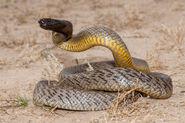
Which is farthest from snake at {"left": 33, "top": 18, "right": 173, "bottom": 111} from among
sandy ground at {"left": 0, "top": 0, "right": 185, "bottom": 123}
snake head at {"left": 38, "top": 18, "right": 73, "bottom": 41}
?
sandy ground at {"left": 0, "top": 0, "right": 185, "bottom": 123}

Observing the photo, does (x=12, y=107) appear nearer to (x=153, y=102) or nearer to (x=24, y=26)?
(x=153, y=102)

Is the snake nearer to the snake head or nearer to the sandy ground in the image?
the snake head

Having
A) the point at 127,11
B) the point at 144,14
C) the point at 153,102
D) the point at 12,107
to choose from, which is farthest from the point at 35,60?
the point at 144,14

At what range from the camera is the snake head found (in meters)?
4.61

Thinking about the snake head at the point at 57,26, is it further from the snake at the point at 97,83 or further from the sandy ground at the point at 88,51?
the sandy ground at the point at 88,51

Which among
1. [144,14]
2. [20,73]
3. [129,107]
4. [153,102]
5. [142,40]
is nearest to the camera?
[129,107]

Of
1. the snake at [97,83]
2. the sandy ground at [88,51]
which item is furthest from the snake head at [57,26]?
the sandy ground at [88,51]

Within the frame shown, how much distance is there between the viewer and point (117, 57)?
4.93m

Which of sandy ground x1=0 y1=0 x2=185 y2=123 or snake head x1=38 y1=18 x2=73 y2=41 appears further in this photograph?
snake head x1=38 y1=18 x2=73 y2=41

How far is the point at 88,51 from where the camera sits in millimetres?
7938

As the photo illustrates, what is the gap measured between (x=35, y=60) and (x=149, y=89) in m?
3.40

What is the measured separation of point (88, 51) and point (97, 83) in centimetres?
333

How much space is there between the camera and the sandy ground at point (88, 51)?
14.4 ft

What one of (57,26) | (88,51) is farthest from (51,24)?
(88,51)
